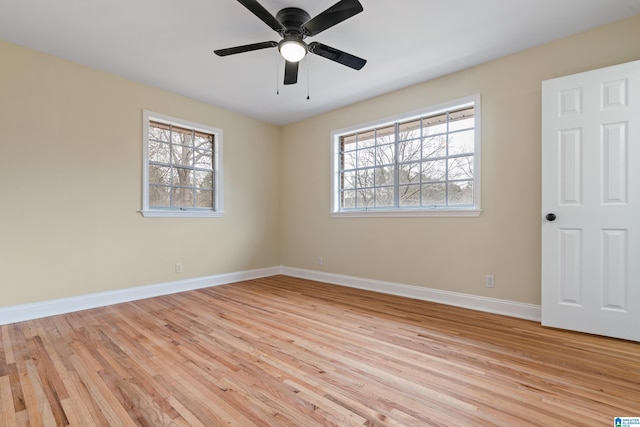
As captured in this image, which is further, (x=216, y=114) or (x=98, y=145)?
→ (x=216, y=114)

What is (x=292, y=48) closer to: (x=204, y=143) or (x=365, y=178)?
(x=365, y=178)

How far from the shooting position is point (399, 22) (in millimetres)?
2537

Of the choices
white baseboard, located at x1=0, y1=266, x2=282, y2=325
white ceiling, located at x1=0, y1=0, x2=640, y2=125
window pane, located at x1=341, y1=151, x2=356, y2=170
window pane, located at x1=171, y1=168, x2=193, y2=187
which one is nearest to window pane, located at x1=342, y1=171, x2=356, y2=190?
window pane, located at x1=341, y1=151, x2=356, y2=170

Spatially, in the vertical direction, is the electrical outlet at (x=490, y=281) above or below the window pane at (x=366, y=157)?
below

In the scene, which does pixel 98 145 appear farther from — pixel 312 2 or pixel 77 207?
pixel 312 2

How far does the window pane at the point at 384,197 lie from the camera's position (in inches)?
160

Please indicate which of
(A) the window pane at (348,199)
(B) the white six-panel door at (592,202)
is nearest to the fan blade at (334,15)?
(B) the white six-panel door at (592,202)

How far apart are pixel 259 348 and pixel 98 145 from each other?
300 centimetres

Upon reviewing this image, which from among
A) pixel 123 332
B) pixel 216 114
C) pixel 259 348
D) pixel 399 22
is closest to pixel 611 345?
pixel 259 348

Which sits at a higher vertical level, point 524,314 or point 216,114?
point 216,114

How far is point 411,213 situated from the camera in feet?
12.2

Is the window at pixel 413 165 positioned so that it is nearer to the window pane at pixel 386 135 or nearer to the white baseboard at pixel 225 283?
the window pane at pixel 386 135

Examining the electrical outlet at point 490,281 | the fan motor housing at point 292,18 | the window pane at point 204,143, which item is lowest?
the electrical outlet at point 490,281

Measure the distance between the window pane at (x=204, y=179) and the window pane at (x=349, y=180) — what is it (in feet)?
6.83
